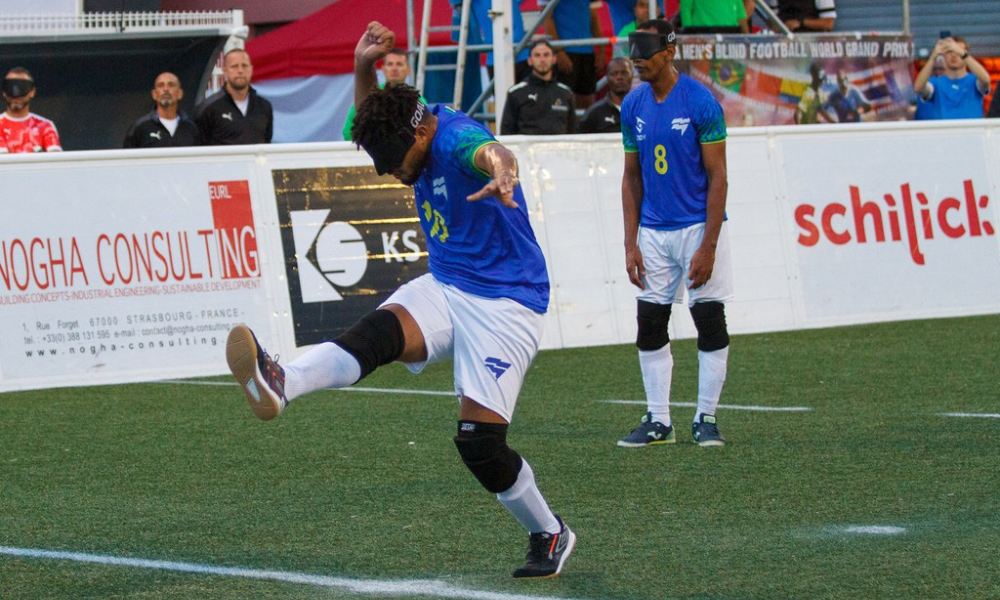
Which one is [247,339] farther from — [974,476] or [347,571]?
[974,476]

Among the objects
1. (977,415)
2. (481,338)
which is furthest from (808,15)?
(481,338)

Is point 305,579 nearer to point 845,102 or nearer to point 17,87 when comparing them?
point 17,87

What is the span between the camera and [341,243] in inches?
475

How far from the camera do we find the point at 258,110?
13203 millimetres

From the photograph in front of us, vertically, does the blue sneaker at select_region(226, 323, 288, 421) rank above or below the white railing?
below

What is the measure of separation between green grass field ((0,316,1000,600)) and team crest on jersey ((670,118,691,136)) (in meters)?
1.62

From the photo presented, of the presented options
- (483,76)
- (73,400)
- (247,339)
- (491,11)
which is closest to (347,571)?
(247,339)

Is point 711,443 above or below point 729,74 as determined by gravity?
below

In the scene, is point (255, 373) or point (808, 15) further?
point (808, 15)

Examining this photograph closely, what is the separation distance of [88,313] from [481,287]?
21.3 feet

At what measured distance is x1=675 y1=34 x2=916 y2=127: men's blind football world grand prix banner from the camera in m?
14.9

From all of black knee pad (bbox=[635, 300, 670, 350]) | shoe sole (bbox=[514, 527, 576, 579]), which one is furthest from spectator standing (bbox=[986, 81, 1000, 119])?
shoe sole (bbox=[514, 527, 576, 579])

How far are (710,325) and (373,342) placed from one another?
3.22 metres

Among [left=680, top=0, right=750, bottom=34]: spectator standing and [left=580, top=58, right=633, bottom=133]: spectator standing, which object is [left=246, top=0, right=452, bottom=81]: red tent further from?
[left=580, top=58, right=633, bottom=133]: spectator standing
